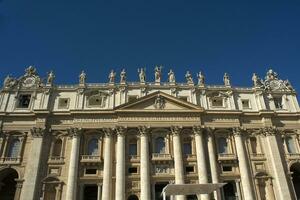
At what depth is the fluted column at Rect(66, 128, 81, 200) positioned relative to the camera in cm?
3198

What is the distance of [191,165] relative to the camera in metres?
35.0

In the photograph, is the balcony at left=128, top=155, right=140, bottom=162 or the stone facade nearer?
the stone facade

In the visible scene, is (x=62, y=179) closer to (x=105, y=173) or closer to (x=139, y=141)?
(x=105, y=173)

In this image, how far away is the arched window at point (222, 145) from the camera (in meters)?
36.9

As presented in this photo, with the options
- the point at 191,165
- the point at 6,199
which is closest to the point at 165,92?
the point at 191,165

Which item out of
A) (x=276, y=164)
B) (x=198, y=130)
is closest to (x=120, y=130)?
(x=198, y=130)

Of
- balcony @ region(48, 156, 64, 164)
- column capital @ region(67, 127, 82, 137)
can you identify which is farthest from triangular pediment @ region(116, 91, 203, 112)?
balcony @ region(48, 156, 64, 164)

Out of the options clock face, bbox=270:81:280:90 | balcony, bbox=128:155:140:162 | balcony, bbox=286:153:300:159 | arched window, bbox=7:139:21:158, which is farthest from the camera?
clock face, bbox=270:81:280:90

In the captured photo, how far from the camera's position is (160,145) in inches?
1433

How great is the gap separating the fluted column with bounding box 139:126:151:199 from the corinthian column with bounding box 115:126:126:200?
1.98m

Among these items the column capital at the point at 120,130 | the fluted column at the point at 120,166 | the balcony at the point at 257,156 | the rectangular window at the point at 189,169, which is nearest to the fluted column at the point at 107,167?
the column capital at the point at 120,130

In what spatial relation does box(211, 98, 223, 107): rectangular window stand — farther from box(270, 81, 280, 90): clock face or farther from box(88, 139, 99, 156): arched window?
box(88, 139, 99, 156): arched window

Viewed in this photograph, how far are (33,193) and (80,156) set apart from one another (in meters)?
5.97

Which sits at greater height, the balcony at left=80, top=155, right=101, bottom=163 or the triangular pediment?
the triangular pediment
